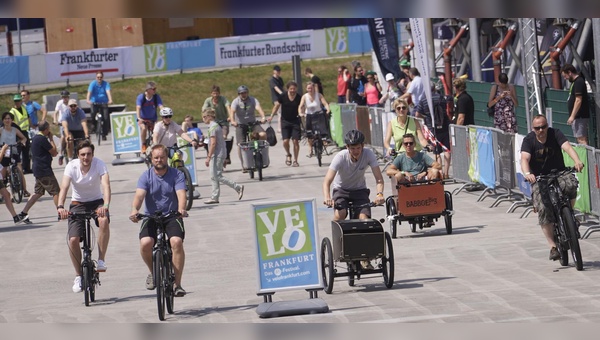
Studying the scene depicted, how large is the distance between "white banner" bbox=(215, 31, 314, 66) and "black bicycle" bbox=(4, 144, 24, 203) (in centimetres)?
2857

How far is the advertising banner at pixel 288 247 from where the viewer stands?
40.4ft

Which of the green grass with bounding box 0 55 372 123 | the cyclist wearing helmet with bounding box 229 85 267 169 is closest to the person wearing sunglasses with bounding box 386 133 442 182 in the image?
the cyclist wearing helmet with bounding box 229 85 267 169

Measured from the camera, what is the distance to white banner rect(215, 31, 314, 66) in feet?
176

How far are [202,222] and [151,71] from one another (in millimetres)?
32474

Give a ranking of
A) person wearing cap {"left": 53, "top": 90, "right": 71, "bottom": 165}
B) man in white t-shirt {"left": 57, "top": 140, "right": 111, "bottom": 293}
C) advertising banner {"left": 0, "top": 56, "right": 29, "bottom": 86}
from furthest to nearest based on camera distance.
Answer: advertising banner {"left": 0, "top": 56, "right": 29, "bottom": 86}, person wearing cap {"left": 53, "top": 90, "right": 71, "bottom": 165}, man in white t-shirt {"left": 57, "top": 140, "right": 111, "bottom": 293}

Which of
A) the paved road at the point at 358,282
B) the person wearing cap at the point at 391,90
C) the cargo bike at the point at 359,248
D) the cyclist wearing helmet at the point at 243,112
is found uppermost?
the person wearing cap at the point at 391,90

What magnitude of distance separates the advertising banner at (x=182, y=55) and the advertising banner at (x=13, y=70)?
5273 mm

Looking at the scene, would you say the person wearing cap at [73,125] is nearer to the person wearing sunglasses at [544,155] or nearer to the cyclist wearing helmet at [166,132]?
the cyclist wearing helmet at [166,132]

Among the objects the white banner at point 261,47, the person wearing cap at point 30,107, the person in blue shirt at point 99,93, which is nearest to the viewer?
the person wearing cap at point 30,107

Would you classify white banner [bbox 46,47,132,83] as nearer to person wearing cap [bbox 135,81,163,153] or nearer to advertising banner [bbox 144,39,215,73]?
advertising banner [bbox 144,39,215,73]

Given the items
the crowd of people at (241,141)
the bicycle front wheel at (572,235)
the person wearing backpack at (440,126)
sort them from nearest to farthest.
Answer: the crowd of people at (241,141) → the bicycle front wheel at (572,235) → the person wearing backpack at (440,126)

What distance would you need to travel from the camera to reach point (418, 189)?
17.0m

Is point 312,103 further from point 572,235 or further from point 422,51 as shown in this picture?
point 572,235

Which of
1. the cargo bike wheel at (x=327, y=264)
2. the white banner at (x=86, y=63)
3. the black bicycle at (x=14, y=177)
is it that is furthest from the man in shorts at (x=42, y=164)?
the white banner at (x=86, y=63)
